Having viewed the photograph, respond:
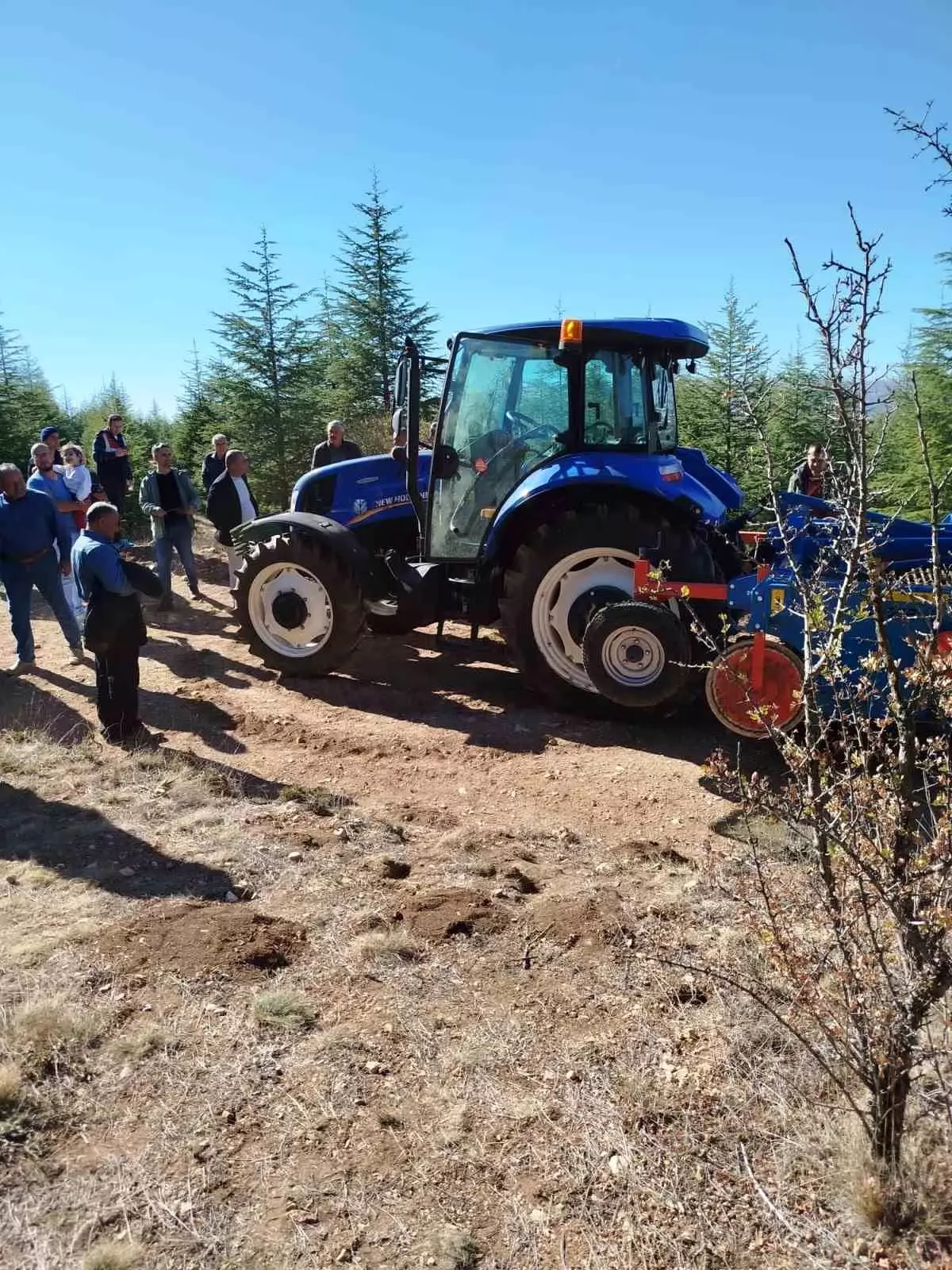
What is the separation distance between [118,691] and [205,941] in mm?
2709

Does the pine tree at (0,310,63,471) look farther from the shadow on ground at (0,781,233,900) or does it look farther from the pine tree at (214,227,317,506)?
the shadow on ground at (0,781,233,900)

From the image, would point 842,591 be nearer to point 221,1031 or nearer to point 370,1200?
point 370,1200

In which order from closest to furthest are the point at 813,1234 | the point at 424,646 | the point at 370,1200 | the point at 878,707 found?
the point at 813,1234 < the point at 370,1200 < the point at 878,707 < the point at 424,646

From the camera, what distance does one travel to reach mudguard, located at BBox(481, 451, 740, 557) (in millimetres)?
5059

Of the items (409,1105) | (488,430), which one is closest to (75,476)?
(488,430)

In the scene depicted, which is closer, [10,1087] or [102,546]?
[10,1087]

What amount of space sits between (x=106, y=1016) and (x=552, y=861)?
1.88 meters

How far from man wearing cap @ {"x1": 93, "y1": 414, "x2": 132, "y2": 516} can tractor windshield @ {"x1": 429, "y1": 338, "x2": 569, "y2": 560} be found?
626 cm

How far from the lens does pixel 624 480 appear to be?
507cm

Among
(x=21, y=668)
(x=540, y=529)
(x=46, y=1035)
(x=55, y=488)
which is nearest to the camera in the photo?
(x=46, y=1035)

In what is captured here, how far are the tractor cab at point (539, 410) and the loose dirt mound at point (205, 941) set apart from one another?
10.5 feet

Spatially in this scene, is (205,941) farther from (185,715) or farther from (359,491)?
(359,491)

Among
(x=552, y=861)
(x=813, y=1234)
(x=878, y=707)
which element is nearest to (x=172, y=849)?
(x=552, y=861)

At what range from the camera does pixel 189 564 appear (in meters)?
8.89
